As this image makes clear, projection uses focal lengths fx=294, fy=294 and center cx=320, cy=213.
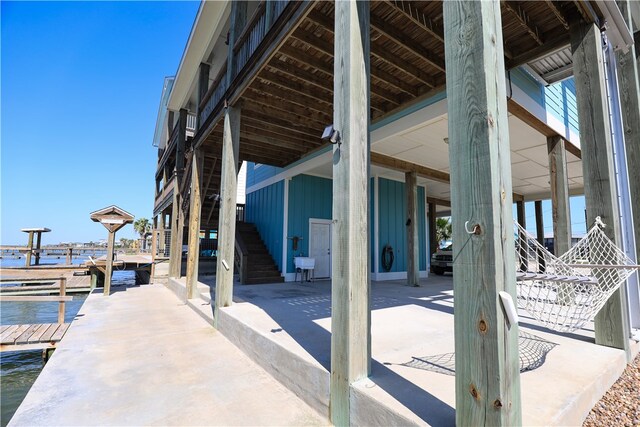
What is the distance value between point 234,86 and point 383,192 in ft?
18.9

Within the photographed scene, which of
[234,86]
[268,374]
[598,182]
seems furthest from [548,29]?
[268,374]

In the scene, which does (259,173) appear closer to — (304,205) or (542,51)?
(304,205)

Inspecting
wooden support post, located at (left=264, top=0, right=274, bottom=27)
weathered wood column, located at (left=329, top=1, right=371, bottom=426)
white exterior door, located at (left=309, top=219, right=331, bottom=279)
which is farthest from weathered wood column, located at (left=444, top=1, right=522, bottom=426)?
white exterior door, located at (left=309, top=219, right=331, bottom=279)

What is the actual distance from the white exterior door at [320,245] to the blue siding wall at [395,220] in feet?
5.18

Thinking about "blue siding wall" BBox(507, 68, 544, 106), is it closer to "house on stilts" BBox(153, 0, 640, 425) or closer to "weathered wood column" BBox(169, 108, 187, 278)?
"house on stilts" BBox(153, 0, 640, 425)

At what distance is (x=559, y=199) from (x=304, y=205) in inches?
233

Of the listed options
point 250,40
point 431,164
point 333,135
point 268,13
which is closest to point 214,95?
point 250,40

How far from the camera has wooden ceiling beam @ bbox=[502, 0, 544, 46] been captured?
3.28 meters

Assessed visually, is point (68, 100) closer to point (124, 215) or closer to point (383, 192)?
point (124, 215)

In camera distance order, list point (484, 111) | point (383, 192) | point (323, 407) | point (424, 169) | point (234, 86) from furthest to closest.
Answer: point (383, 192), point (424, 169), point (234, 86), point (323, 407), point (484, 111)

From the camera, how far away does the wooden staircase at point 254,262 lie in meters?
7.70

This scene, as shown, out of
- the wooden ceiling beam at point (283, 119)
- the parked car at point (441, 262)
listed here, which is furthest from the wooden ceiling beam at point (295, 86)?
the parked car at point (441, 262)

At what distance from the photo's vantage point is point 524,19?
11.5ft

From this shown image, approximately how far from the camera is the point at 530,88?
194 inches
